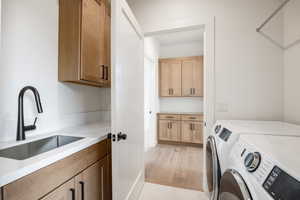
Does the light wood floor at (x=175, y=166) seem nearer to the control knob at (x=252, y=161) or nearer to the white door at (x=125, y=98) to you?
the white door at (x=125, y=98)

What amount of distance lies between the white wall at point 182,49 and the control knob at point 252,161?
11.0ft

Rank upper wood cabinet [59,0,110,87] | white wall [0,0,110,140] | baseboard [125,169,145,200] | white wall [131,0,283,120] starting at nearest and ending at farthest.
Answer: white wall [0,0,110,140]
upper wood cabinet [59,0,110,87]
baseboard [125,169,145,200]
white wall [131,0,283,120]

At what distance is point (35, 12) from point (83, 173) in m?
1.35

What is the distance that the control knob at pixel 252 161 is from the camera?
0.60 m

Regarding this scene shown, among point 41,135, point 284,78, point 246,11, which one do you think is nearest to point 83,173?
point 41,135

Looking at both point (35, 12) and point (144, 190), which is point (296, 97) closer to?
point (144, 190)

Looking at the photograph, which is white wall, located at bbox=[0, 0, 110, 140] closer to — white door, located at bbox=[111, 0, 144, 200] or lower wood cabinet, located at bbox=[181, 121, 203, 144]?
white door, located at bbox=[111, 0, 144, 200]

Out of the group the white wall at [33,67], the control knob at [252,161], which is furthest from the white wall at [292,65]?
the white wall at [33,67]

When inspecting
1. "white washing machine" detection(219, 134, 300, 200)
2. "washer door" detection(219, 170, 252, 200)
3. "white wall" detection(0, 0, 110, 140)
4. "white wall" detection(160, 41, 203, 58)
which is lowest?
"washer door" detection(219, 170, 252, 200)

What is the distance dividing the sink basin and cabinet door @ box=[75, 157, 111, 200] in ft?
0.89

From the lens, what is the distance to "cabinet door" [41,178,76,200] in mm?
744

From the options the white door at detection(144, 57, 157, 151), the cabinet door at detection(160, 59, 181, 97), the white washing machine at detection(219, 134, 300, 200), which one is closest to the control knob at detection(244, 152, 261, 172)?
the white washing machine at detection(219, 134, 300, 200)

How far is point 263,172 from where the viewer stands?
54 centimetres

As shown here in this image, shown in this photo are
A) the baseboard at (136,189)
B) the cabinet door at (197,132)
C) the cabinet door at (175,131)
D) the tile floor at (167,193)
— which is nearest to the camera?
the baseboard at (136,189)
